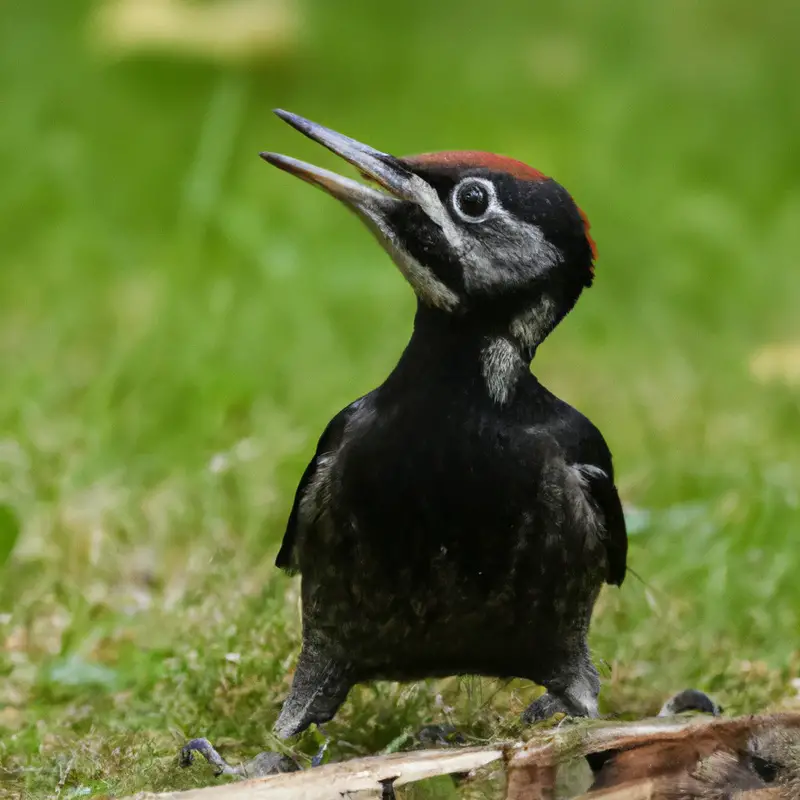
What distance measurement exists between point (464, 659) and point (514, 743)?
39 cm

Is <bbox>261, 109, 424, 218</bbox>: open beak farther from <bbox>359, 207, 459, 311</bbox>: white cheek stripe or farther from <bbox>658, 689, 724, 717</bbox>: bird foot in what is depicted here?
<bbox>658, 689, 724, 717</bbox>: bird foot

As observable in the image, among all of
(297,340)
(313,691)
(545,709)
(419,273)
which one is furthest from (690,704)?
(297,340)

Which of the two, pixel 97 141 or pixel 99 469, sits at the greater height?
pixel 97 141

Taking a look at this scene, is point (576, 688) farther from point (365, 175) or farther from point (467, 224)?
point (365, 175)

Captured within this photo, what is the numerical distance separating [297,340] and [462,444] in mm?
3675

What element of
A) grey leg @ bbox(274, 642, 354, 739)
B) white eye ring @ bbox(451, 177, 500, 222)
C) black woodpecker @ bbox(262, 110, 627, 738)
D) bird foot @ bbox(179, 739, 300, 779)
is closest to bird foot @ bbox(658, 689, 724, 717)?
black woodpecker @ bbox(262, 110, 627, 738)

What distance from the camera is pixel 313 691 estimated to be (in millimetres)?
3385

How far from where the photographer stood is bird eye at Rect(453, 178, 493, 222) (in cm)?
305

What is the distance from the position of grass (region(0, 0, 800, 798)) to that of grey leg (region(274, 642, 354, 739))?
73 millimetres

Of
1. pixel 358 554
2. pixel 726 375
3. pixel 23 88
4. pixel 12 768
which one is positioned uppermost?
pixel 23 88

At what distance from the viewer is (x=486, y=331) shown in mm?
3074

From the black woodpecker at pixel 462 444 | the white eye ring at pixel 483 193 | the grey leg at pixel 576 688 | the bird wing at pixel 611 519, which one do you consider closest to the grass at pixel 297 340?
the grey leg at pixel 576 688

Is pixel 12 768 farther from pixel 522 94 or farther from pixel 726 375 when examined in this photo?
pixel 522 94

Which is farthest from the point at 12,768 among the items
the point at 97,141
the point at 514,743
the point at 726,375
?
the point at 97,141
